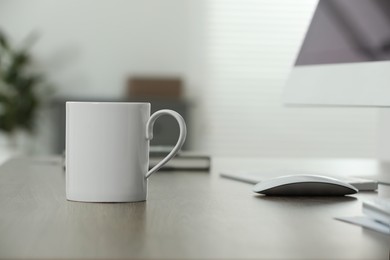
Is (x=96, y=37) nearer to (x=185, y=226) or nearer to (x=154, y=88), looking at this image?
(x=154, y=88)

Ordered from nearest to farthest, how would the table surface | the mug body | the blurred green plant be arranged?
1. the table surface
2. the mug body
3. the blurred green plant

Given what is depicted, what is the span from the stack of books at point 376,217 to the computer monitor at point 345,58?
1.44 feet

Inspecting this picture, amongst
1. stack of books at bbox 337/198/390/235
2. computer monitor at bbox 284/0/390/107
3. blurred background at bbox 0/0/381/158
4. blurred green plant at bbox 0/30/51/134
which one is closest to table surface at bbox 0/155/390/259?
stack of books at bbox 337/198/390/235

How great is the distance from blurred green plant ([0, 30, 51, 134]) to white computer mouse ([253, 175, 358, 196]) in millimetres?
3220

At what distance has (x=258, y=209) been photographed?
0.75 m

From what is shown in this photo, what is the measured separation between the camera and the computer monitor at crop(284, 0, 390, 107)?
112cm

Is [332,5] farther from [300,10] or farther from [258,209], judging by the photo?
[300,10]

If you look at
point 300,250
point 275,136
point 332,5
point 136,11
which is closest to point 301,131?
point 275,136

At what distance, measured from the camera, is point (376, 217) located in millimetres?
625

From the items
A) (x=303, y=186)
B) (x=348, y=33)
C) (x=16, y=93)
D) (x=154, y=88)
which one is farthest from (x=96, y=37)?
(x=303, y=186)

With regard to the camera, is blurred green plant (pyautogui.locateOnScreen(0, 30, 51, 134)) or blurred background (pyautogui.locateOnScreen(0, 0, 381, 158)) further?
blurred background (pyautogui.locateOnScreen(0, 0, 381, 158))

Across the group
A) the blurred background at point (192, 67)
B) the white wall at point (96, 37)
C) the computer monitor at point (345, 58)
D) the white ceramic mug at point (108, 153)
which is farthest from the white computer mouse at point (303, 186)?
the white wall at point (96, 37)

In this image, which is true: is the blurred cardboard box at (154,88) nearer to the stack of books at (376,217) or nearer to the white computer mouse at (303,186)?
the white computer mouse at (303,186)

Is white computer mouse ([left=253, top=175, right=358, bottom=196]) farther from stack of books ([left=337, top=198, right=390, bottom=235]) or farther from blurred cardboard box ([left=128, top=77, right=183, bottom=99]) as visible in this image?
blurred cardboard box ([left=128, top=77, right=183, bottom=99])
